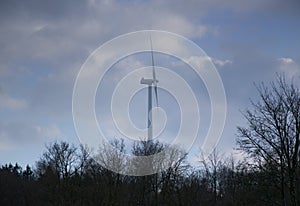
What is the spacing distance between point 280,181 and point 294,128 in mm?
4275

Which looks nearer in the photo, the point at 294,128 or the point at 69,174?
the point at 294,128

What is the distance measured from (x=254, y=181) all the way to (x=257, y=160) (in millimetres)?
2821

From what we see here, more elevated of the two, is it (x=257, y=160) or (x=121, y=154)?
(x=121, y=154)

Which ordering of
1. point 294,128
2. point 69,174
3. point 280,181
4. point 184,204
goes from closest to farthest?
point 294,128 < point 280,181 < point 184,204 < point 69,174

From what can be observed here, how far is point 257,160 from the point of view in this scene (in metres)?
30.5

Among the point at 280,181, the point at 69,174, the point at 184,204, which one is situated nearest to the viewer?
the point at 280,181

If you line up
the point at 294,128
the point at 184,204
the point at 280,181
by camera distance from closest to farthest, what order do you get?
the point at 294,128 < the point at 280,181 < the point at 184,204

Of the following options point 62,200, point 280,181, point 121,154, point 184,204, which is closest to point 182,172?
point 184,204

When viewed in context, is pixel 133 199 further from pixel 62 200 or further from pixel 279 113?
pixel 279 113

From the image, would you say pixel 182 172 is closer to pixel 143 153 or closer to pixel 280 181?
pixel 143 153

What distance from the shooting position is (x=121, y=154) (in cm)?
5278

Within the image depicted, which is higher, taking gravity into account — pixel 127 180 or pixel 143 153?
pixel 143 153

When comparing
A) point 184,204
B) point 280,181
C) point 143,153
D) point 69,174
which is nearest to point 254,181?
point 280,181

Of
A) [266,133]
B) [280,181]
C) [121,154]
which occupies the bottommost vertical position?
[280,181]
